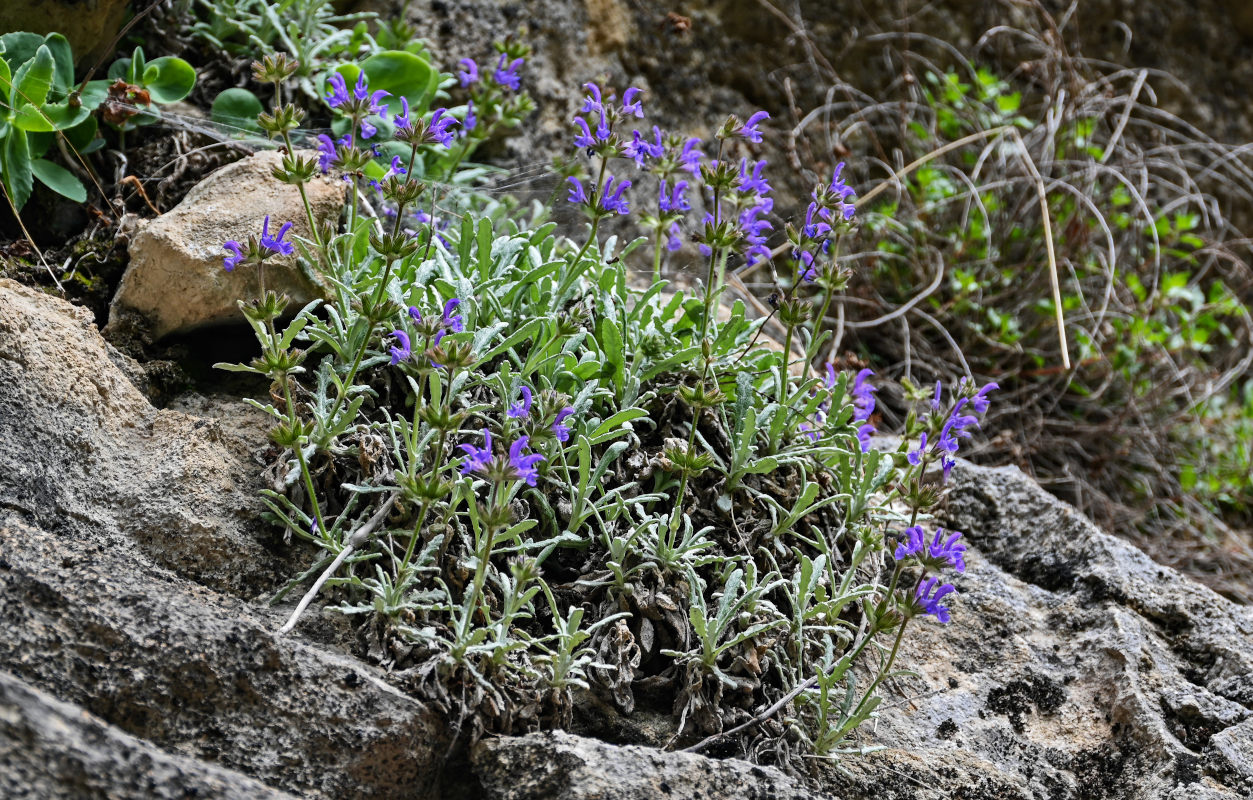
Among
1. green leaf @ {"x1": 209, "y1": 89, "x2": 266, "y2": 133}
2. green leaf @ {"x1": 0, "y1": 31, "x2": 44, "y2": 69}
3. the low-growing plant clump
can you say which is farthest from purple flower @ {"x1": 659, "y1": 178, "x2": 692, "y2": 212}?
green leaf @ {"x1": 0, "y1": 31, "x2": 44, "y2": 69}

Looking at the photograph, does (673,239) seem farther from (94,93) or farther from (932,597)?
(94,93)

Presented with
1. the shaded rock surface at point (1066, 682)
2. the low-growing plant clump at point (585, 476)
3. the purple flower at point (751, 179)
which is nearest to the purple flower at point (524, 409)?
the low-growing plant clump at point (585, 476)

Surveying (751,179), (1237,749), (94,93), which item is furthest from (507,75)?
(1237,749)

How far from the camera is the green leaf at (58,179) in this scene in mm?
2469

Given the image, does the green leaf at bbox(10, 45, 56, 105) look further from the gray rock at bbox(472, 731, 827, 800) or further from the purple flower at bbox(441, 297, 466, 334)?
the gray rock at bbox(472, 731, 827, 800)

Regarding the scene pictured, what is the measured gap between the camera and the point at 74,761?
125cm

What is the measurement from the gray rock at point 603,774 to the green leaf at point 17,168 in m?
1.73

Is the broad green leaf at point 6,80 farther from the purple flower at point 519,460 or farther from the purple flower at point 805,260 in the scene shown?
the purple flower at point 805,260

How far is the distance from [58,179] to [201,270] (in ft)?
2.00

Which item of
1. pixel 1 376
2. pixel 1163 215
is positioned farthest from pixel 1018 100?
pixel 1 376

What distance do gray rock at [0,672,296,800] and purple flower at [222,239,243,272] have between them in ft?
3.12

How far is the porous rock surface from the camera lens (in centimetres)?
222

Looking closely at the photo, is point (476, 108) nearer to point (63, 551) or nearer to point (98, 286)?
point (98, 286)

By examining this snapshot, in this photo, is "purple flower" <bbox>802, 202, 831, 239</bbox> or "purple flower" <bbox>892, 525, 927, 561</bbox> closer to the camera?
"purple flower" <bbox>892, 525, 927, 561</bbox>
